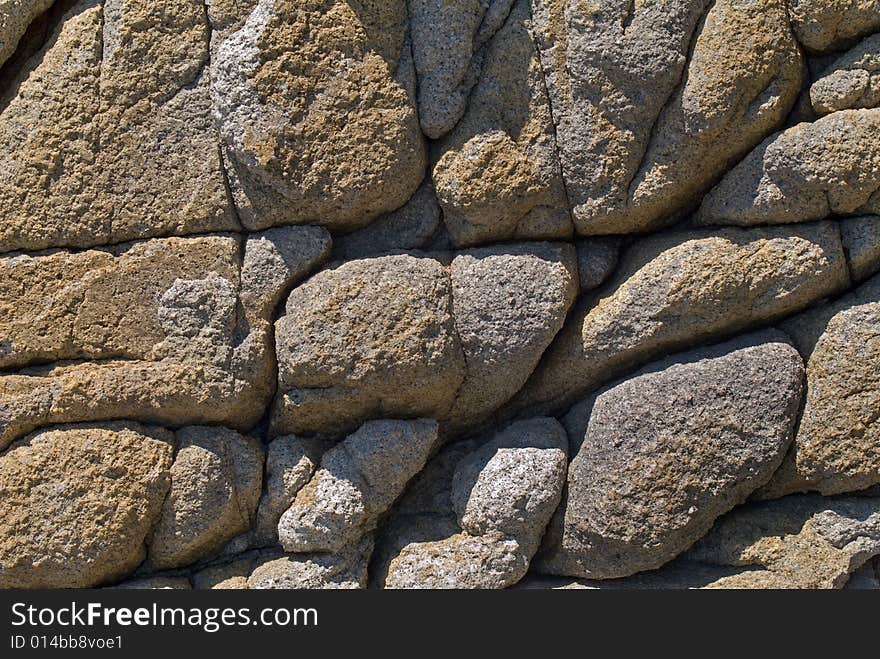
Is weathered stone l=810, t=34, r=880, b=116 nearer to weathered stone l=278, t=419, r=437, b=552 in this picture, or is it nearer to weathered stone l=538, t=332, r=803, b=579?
weathered stone l=538, t=332, r=803, b=579

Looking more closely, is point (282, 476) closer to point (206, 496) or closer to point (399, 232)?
point (206, 496)

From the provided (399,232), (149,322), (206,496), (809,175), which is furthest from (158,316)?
(809,175)

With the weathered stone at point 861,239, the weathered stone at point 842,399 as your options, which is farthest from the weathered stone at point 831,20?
the weathered stone at point 842,399

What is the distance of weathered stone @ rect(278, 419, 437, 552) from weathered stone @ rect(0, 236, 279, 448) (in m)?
0.50

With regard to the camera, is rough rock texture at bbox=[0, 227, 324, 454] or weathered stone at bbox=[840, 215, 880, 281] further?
rough rock texture at bbox=[0, 227, 324, 454]

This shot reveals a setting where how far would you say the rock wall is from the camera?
3.56 m

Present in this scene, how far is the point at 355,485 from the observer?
368 centimetres

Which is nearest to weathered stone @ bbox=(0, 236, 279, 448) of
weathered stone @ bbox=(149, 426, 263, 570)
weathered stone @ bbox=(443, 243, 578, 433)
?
weathered stone @ bbox=(149, 426, 263, 570)

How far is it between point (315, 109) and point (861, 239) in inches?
91.9

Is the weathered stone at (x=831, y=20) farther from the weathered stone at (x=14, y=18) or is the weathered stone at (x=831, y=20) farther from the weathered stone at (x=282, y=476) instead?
the weathered stone at (x=14, y=18)

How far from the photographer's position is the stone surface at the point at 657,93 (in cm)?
349

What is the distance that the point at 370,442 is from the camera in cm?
371

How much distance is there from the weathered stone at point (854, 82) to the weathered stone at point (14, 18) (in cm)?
331

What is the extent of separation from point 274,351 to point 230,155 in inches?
34.1
